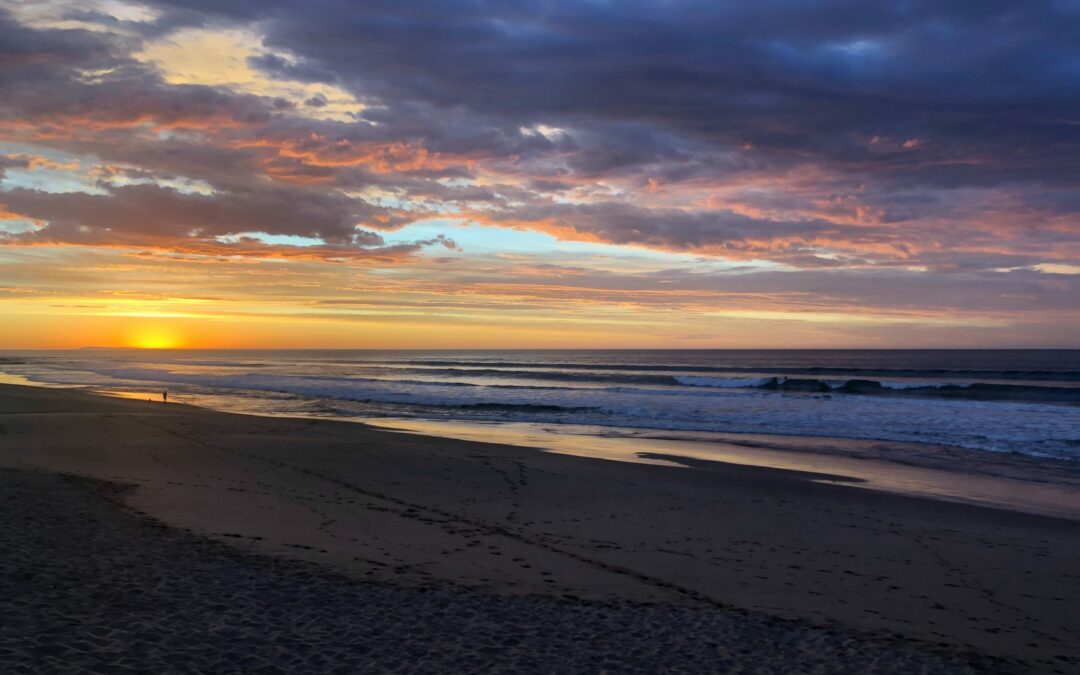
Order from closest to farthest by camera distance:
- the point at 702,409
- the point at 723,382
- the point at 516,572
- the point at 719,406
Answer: the point at 516,572 → the point at 702,409 → the point at 719,406 → the point at 723,382

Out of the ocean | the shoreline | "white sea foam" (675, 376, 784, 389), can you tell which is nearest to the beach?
the shoreline

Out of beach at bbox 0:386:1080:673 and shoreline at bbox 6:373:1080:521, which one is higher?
beach at bbox 0:386:1080:673

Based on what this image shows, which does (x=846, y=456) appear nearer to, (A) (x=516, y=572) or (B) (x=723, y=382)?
(A) (x=516, y=572)

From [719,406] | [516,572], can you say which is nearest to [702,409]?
[719,406]

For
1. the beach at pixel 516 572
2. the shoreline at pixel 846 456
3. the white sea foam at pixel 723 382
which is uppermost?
the white sea foam at pixel 723 382

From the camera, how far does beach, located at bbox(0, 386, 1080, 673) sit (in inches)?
218

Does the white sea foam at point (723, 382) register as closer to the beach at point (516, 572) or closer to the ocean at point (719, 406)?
the ocean at point (719, 406)

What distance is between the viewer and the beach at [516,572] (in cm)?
554

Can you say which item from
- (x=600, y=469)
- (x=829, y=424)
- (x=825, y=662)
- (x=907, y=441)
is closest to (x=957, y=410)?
(x=829, y=424)

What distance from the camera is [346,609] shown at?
20.8ft

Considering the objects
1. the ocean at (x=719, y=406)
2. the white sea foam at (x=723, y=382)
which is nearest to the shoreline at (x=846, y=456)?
the ocean at (x=719, y=406)

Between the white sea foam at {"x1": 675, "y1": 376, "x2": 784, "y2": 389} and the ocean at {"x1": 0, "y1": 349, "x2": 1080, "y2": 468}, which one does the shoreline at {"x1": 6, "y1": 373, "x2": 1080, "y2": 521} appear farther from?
the white sea foam at {"x1": 675, "y1": 376, "x2": 784, "y2": 389}

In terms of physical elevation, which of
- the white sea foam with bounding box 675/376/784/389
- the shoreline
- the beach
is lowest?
the shoreline

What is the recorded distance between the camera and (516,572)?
801 centimetres
